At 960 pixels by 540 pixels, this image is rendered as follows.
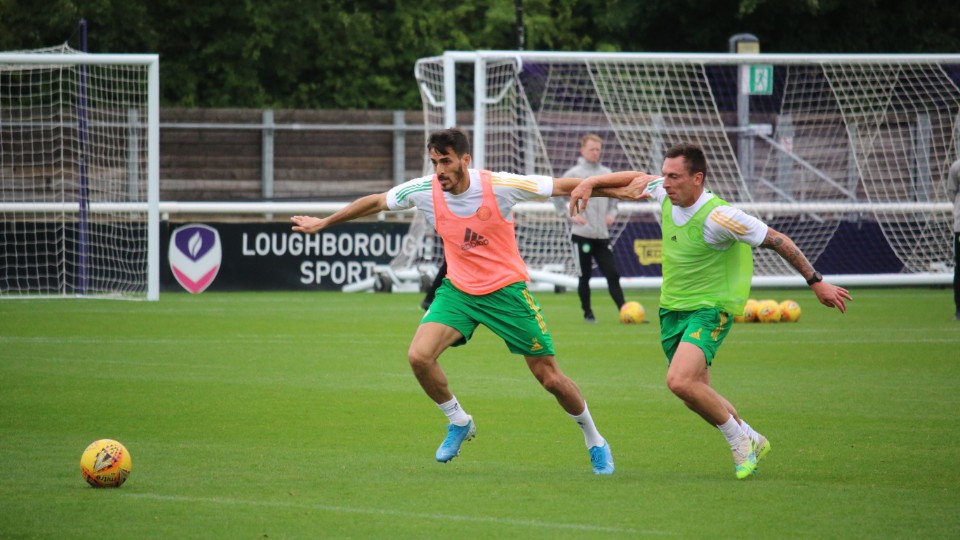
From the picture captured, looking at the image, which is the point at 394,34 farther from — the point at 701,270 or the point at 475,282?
the point at 701,270

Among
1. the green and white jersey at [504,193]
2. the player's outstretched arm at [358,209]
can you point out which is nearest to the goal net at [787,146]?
the player's outstretched arm at [358,209]

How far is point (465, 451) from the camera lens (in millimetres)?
8812

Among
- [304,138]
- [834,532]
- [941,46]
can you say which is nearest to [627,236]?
[304,138]

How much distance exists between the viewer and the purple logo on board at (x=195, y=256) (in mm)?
22156

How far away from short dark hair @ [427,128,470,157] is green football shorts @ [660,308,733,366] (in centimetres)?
151

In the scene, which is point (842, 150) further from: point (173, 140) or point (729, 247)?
point (729, 247)

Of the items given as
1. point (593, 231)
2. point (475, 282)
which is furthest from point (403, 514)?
point (593, 231)

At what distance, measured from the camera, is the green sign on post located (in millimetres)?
22453

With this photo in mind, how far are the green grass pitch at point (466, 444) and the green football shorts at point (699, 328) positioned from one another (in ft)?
2.34

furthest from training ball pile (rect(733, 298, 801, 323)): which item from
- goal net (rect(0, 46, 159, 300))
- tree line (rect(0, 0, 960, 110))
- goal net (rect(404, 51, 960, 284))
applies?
tree line (rect(0, 0, 960, 110))

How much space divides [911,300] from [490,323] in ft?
49.2

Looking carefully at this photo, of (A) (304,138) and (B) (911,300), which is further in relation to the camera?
(A) (304,138)

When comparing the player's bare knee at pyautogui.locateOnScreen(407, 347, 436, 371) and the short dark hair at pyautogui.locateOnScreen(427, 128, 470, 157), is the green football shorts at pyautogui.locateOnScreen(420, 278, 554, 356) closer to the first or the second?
the player's bare knee at pyautogui.locateOnScreen(407, 347, 436, 371)

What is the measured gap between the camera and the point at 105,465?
290 inches
